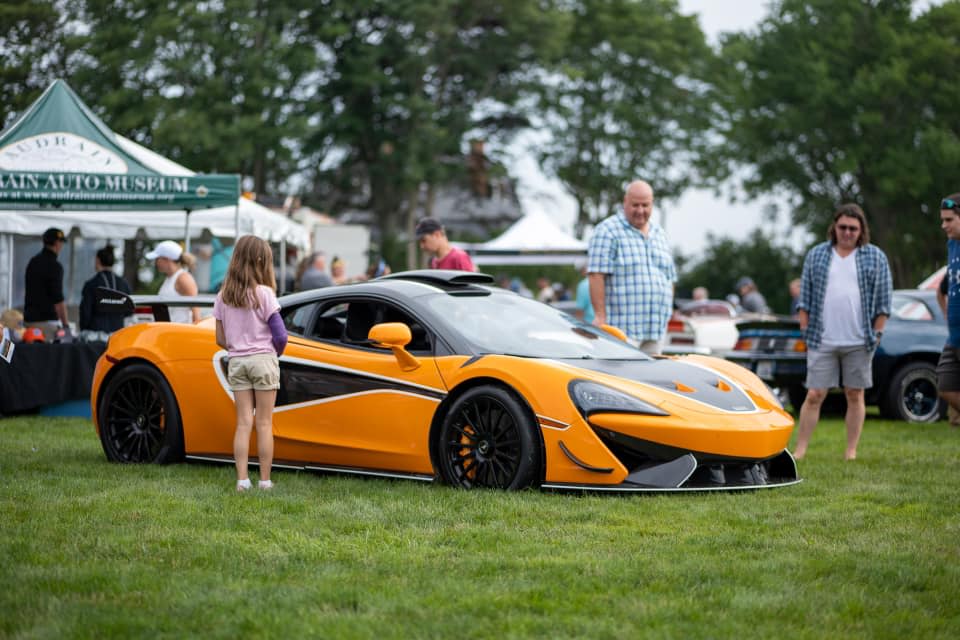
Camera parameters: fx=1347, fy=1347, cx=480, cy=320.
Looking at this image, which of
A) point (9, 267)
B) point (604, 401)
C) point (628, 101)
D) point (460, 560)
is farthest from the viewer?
point (628, 101)

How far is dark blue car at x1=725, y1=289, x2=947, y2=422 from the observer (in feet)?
45.1

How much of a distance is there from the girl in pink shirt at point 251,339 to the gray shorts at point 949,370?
4.27m

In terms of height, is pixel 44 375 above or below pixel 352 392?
below

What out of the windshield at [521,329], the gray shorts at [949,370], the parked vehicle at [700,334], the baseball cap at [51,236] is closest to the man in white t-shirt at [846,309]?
the gray shorts at [949,370]

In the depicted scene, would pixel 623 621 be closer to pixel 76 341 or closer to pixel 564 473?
pixel 564 473

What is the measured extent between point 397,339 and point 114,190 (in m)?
7.23

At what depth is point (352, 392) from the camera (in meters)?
7.71

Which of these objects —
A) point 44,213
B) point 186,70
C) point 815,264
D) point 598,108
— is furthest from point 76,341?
point 598,108

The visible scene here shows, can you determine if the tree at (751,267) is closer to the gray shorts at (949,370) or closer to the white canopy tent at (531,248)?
the white canopy tent at (531,248)

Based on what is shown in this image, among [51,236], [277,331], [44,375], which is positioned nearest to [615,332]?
[277,331]

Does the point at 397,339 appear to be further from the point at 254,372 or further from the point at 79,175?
the point at 79,175

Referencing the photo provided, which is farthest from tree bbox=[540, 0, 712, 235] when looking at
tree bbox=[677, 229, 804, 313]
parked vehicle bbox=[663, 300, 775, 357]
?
parked vehicle bbox=[663, 300, 775, 357]

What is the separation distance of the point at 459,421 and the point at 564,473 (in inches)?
26.0

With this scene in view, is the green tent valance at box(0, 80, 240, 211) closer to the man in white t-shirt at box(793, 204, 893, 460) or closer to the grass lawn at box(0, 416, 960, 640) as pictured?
the grass lawn at box(0, 416, 960, 640)
